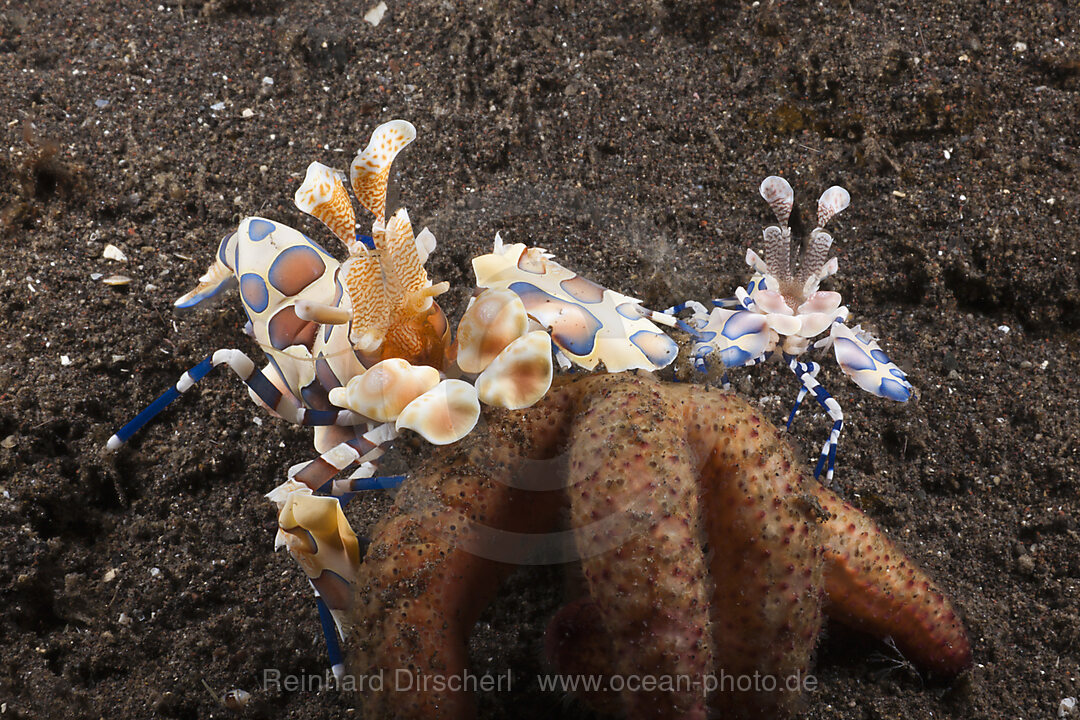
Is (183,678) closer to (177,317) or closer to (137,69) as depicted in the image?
(177,317)

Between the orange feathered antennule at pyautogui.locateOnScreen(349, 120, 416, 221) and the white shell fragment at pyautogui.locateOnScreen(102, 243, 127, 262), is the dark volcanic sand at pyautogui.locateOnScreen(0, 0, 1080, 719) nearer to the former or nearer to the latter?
the white shell fragment at pyautogui.locateOnScreen(102, 243, 127, 262)

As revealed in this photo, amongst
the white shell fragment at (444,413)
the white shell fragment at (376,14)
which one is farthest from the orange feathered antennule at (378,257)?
the white shell fragment at (376,14)

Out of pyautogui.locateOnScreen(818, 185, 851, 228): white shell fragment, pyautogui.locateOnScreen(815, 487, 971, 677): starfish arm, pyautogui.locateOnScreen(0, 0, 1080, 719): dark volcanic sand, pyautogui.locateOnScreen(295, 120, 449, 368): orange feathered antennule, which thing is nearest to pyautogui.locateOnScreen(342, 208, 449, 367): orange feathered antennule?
pyautogui.locateOnScreen(295, 120, 449, 368): orange feathered antennule

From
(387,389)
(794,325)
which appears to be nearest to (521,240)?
(794,325)

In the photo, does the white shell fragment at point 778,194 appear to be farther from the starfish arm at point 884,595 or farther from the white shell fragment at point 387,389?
the white shell fragment at point 387,389

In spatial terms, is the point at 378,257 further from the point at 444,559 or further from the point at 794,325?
the point at 794,325

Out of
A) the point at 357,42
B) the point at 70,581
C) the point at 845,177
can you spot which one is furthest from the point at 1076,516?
the point at 357,42

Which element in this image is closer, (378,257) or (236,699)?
(378,257)

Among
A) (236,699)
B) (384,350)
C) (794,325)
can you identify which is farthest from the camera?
(794,325)
